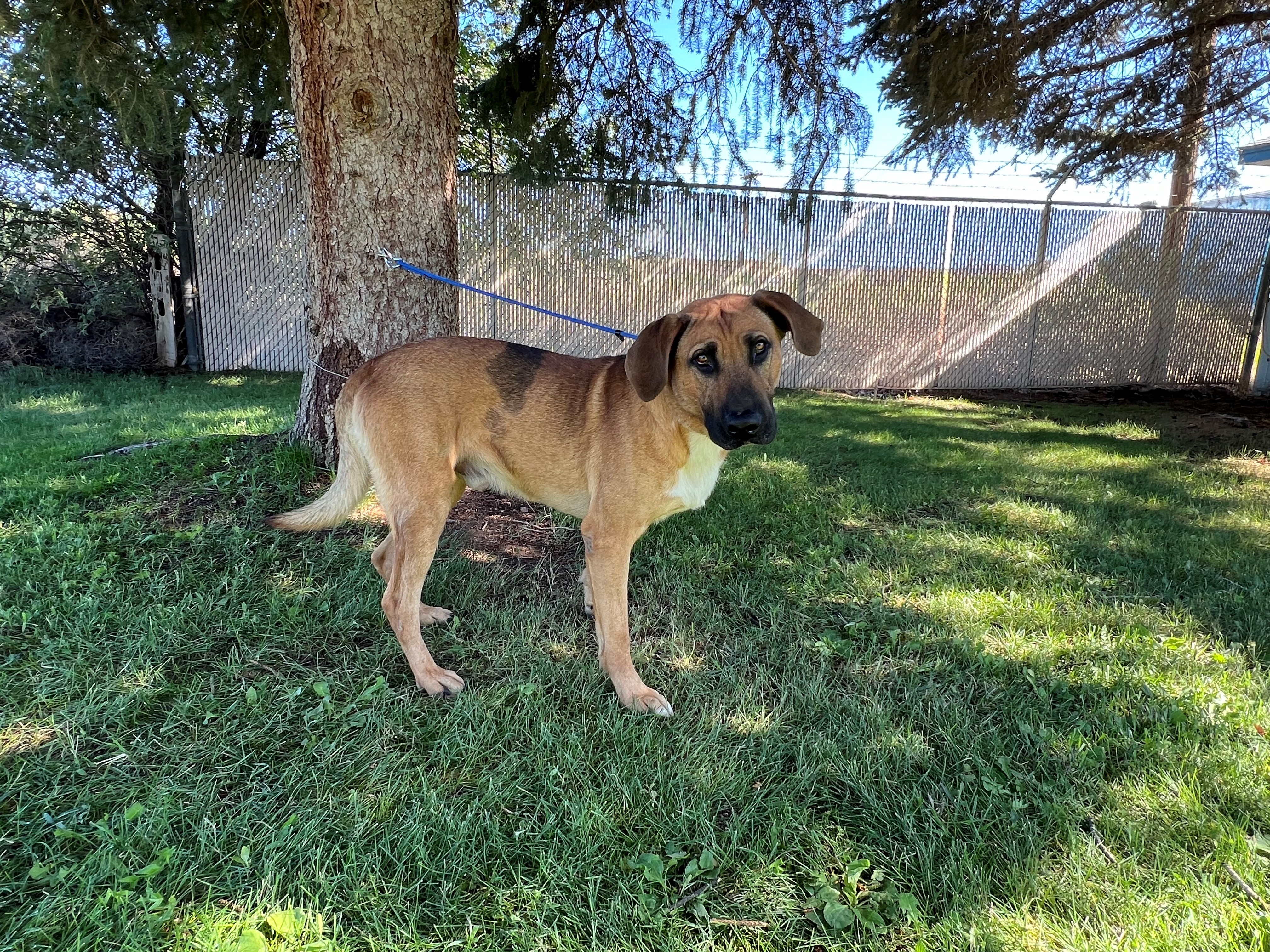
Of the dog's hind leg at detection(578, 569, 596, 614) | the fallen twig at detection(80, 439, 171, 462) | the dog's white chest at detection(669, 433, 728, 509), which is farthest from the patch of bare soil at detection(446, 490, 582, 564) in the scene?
the fallen twig at detection(80, 439, 171, 462)

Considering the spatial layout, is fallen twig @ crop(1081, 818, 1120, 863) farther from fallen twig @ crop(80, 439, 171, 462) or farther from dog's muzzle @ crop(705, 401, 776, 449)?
fallen twig @ crop(80, 439, 171, 462)

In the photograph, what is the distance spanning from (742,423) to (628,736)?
1236mm

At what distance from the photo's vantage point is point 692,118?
6.62 metres

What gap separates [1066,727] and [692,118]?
624 cm

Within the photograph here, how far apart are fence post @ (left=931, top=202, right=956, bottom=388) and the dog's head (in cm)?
1008

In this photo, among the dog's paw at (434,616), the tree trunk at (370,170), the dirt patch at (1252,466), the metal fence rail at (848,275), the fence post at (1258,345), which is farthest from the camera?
the fence post at (1258,345)

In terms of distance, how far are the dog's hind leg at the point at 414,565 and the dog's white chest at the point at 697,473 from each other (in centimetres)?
104

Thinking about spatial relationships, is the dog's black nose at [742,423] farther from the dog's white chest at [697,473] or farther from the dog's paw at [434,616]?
the dog's paw at [434,616]

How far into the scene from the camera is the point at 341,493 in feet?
10.4

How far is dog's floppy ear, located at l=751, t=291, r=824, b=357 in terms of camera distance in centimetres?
288

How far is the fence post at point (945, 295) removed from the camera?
37.3 feet

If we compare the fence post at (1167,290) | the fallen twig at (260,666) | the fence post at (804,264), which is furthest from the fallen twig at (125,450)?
the fence post at (1167,290)

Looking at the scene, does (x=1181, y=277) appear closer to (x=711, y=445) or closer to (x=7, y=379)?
(x=711, y=445)

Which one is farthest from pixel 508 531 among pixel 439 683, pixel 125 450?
pixel 125 450
